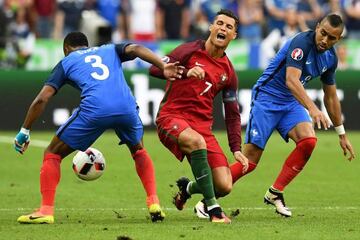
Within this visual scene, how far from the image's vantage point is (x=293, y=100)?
1314 centimetres

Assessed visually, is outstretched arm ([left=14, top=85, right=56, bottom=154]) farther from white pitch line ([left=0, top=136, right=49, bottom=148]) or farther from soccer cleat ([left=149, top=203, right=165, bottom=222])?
white pitch line ([left=0, top=136, right=49, bottom=148])

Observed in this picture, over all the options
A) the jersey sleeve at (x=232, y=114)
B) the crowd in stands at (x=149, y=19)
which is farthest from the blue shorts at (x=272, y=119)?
the crowd in stands at (x=149, y=19)

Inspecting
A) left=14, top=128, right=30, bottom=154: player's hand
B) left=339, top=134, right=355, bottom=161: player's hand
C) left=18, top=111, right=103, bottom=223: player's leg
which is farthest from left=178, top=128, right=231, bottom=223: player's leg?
left=339, top=134, right=355, bottom=161: player's hand

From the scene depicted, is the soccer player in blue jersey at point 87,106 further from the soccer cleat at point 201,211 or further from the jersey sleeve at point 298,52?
the jersey sleeve at point 298,52

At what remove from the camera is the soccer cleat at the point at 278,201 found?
1255 cm

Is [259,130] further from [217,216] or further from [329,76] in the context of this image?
[217,216]

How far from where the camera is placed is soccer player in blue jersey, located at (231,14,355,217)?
12289mm

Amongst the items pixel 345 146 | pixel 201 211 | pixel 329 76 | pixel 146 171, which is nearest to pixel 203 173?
pixel 146 171

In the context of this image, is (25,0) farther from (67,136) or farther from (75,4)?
(67,136)

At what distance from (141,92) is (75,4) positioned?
422 centimetres

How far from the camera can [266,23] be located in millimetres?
27391

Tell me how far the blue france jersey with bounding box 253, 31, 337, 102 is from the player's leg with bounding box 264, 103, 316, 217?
0.87 feet

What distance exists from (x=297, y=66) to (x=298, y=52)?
0.15 metres

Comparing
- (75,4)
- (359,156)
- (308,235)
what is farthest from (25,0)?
(308,235)
